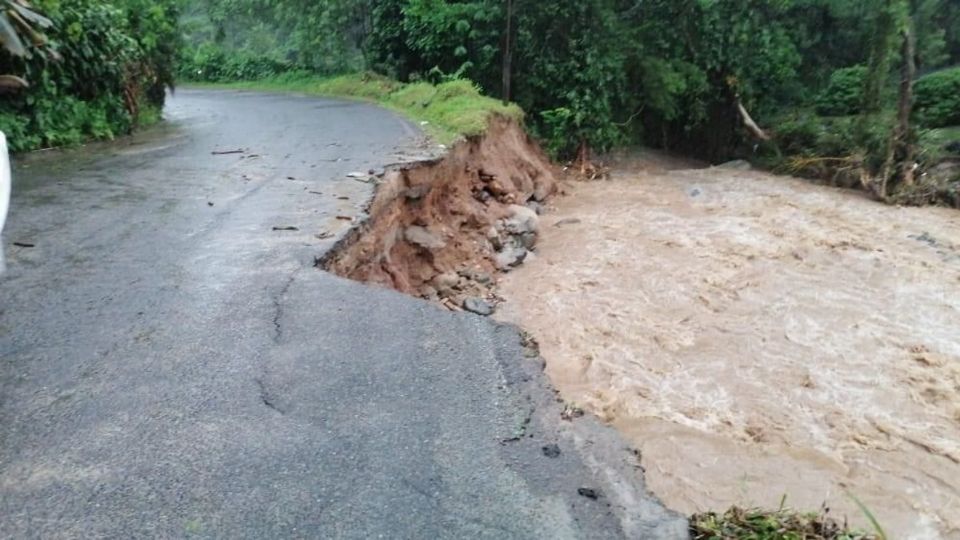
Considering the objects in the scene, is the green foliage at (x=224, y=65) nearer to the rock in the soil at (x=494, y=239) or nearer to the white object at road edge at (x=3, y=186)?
Result: the rock in the soil at (x=494, y=239)

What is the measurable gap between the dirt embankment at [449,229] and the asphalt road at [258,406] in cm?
76

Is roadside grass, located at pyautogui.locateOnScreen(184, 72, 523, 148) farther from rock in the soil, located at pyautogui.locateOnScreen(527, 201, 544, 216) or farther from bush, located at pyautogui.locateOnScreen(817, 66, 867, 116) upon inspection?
bush, located at pyautogui.locateOnScreen(817, 66, 867, 116)

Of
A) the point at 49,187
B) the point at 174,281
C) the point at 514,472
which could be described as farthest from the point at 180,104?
the point at 514,472

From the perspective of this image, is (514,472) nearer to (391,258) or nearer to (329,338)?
(329,338)

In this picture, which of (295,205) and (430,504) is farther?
(295,205)

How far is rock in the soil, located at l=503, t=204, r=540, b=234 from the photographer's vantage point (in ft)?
37.0

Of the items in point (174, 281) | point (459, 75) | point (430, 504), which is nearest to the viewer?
point (430, 504)

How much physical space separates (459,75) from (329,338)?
14.7 m

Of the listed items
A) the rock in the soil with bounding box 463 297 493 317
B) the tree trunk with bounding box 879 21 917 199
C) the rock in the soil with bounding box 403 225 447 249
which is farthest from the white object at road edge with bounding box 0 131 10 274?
the tree trunk with bounding box 879 21 917 199

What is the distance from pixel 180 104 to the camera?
1902cm

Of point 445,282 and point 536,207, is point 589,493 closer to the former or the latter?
point 445,282

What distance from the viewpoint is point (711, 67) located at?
18594 mm

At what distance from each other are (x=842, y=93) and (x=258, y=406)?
66.0ft

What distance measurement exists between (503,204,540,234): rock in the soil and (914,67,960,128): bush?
39.1 ft
